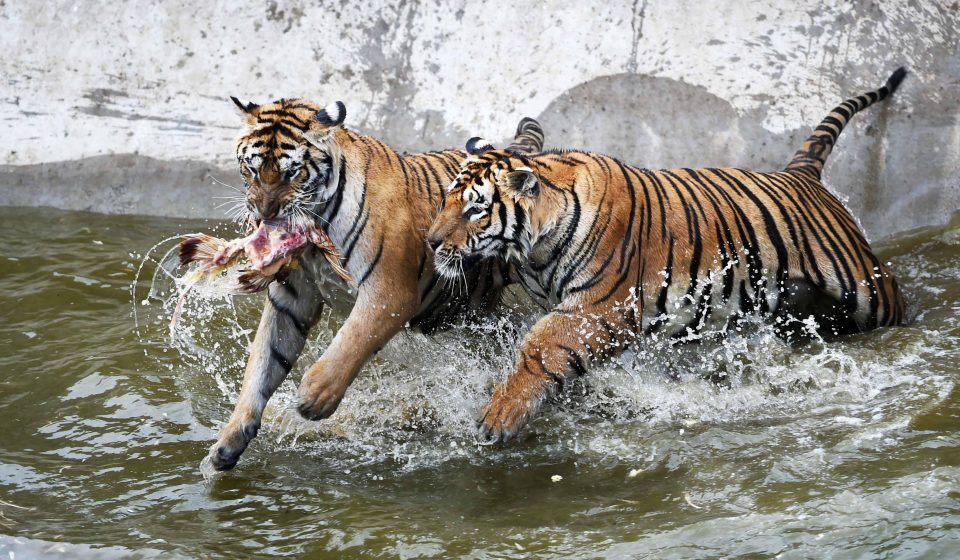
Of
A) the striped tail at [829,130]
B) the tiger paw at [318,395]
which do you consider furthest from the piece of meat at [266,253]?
the striped tail at [829,130]

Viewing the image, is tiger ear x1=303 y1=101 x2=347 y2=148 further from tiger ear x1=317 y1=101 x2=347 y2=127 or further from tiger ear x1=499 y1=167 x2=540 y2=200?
tiger ear x1=499 y1=167 x2=540 y2=200

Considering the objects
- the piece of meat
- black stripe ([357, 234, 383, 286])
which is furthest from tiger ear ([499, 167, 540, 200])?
the piece of meat

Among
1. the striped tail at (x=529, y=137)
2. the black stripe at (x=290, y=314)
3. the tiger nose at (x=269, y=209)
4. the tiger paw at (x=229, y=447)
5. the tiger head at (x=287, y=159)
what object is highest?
the striped tail at (x=529, y=137)

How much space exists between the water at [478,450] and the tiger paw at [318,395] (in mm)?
214

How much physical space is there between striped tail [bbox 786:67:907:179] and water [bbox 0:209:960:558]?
59 cm

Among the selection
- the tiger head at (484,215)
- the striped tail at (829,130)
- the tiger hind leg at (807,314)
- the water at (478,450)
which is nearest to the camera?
the water at (478,450)

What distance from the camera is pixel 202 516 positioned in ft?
10.2

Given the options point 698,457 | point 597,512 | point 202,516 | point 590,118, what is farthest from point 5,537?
point 590,118

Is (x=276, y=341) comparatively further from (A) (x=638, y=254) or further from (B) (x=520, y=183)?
(A) (x=638, y=254)

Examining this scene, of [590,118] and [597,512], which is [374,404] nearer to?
[597,512]

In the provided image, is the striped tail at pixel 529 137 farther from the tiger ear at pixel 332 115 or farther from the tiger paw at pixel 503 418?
the tiger paw at pixel 503 418

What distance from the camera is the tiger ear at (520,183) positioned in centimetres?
338

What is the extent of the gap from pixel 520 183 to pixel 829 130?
1854 mm

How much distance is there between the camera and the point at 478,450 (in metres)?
3.45
